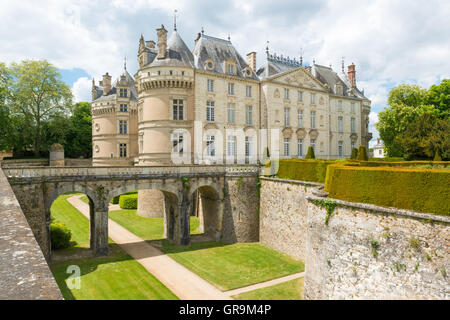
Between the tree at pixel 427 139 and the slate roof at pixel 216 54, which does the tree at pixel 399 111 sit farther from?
the slate roof at pixel 216 54

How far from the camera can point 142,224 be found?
25.8 meters

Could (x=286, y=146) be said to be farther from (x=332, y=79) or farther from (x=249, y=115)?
(x=332, y=79)

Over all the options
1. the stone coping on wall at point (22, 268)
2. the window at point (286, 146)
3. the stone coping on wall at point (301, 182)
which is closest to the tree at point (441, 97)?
the window at point (286, 146)

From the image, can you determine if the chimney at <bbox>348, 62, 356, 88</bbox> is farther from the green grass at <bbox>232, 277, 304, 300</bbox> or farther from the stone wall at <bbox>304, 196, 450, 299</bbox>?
the green grass at <bbox>232, 277, 304, 300</bbox>

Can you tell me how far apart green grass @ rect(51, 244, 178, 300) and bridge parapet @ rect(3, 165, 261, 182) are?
5145 mm

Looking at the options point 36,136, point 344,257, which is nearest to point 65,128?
point 36,136

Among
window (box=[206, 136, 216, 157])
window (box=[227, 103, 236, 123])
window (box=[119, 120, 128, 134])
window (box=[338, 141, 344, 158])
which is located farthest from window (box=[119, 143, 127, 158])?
window (box=[338, 141, 344, 158])

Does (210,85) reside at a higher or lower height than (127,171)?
higher

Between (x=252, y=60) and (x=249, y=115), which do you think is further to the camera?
(x=252, y=60)

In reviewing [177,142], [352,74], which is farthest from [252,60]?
[352,74]

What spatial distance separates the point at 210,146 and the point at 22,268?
24490mm

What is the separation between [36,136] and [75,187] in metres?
26.6

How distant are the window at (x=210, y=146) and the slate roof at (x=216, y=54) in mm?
6486
